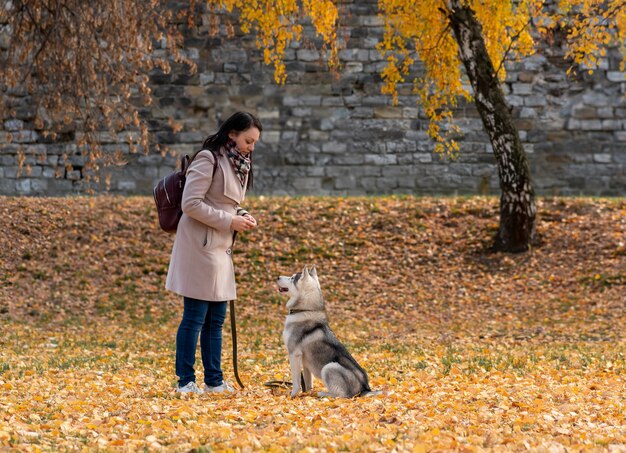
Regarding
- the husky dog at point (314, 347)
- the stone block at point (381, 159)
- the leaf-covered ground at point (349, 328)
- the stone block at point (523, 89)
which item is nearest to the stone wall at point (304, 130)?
the stone block at point (381, 159)

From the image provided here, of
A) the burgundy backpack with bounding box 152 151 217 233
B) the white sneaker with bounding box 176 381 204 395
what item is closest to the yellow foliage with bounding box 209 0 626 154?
the burgundy backpack with bounding box 152 151 217 233

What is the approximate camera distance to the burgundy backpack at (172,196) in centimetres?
648

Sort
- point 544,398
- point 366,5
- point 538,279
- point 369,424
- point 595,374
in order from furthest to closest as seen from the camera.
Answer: point 366,5
point 538,279
point 595,374
point 544,398
point 369,424

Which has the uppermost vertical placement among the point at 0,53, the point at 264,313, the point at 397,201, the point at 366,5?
the point at 366,5

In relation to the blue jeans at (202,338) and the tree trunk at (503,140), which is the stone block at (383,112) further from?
the blue jeans at (202,338)

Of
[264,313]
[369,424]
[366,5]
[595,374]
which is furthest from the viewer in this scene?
[366,5]

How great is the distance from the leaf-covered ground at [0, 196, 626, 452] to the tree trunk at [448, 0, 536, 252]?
337mm

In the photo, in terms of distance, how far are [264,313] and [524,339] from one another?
313cm

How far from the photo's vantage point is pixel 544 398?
21.0ft

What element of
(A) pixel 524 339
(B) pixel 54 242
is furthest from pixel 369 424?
(B) pixel 54 242

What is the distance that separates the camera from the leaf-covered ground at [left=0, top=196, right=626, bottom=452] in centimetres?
527

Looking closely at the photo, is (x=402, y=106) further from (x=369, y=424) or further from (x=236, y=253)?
(x=369, y=424)

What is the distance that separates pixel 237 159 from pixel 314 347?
130 centimetres

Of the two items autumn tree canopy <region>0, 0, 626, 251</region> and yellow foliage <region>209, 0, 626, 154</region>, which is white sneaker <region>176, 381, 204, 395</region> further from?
yellow foliage <region>209, 0, 626, 154</region>
